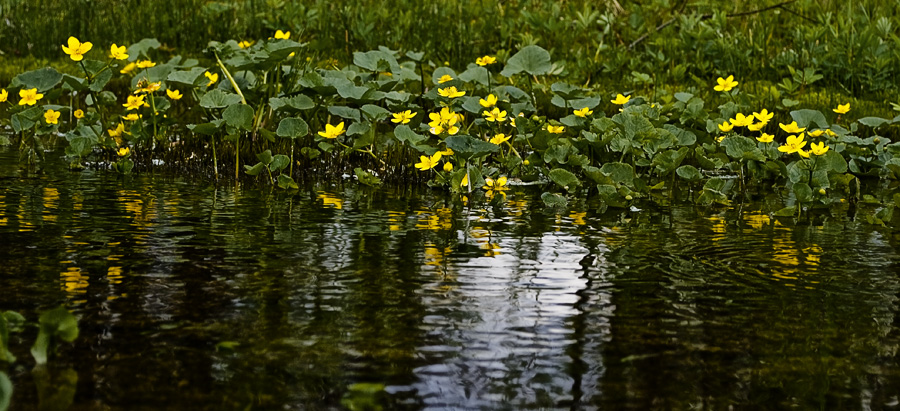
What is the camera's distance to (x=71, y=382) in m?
1.42

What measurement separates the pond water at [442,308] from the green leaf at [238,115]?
0.74 meters

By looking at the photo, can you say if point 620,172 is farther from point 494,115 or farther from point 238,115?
point 238,115

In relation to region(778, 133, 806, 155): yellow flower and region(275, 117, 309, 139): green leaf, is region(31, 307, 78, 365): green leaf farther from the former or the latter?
region(778, 133, 806, 155): yellow flower

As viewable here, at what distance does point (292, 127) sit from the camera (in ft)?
12.1

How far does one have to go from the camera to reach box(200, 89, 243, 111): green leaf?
3.90 meters

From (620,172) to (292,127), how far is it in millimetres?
1229

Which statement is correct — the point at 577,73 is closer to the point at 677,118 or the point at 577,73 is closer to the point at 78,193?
the point at 677,118

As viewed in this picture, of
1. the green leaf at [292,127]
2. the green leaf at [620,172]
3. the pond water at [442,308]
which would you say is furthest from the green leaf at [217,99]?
the green leaf at [620,172]

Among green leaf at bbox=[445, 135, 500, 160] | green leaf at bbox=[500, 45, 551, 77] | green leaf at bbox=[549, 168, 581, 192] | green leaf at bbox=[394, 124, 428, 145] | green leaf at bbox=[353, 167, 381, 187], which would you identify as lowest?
green leaf at bbox=[353, 167, 381, 187]

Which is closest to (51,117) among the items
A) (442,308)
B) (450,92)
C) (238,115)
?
(238,115)

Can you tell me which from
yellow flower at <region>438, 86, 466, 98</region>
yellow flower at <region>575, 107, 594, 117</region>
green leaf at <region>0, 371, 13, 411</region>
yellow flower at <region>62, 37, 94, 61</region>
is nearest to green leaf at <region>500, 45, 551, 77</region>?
yellow flower at <region>575, 107, 594, 117</region>

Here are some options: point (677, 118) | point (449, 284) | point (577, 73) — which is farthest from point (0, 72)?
point (449, 284)

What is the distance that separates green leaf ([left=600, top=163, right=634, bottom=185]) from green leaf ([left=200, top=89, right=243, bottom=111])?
1.53 meters

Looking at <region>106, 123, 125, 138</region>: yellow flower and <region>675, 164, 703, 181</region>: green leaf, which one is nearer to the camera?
<region>675, 164, 703, 181</region>: green leaf
